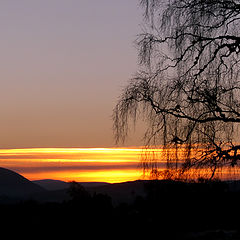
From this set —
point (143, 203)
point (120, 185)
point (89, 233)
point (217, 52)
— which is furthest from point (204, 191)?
point (120, 185)

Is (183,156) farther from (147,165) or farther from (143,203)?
(143,203)

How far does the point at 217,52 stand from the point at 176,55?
1117 millimetres

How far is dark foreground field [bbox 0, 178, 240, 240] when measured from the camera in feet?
49.1

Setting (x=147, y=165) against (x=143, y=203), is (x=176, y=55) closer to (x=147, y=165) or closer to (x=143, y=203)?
(x=147, y=165)

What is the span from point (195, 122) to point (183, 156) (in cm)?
95

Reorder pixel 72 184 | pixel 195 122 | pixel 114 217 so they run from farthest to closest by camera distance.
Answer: pixel 72 184
pixel 114 217
pixel 195 122

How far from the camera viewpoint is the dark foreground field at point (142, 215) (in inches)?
589

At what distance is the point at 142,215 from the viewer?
16734mm

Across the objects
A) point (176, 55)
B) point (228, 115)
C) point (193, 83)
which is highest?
point (176, 55)

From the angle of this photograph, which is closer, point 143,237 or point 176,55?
point 176,55

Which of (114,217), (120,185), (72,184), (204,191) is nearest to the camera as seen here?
(114,217)

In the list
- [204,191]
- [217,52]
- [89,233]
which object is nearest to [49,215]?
[89,233]

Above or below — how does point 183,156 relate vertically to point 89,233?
above

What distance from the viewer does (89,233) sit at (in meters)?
15.0
